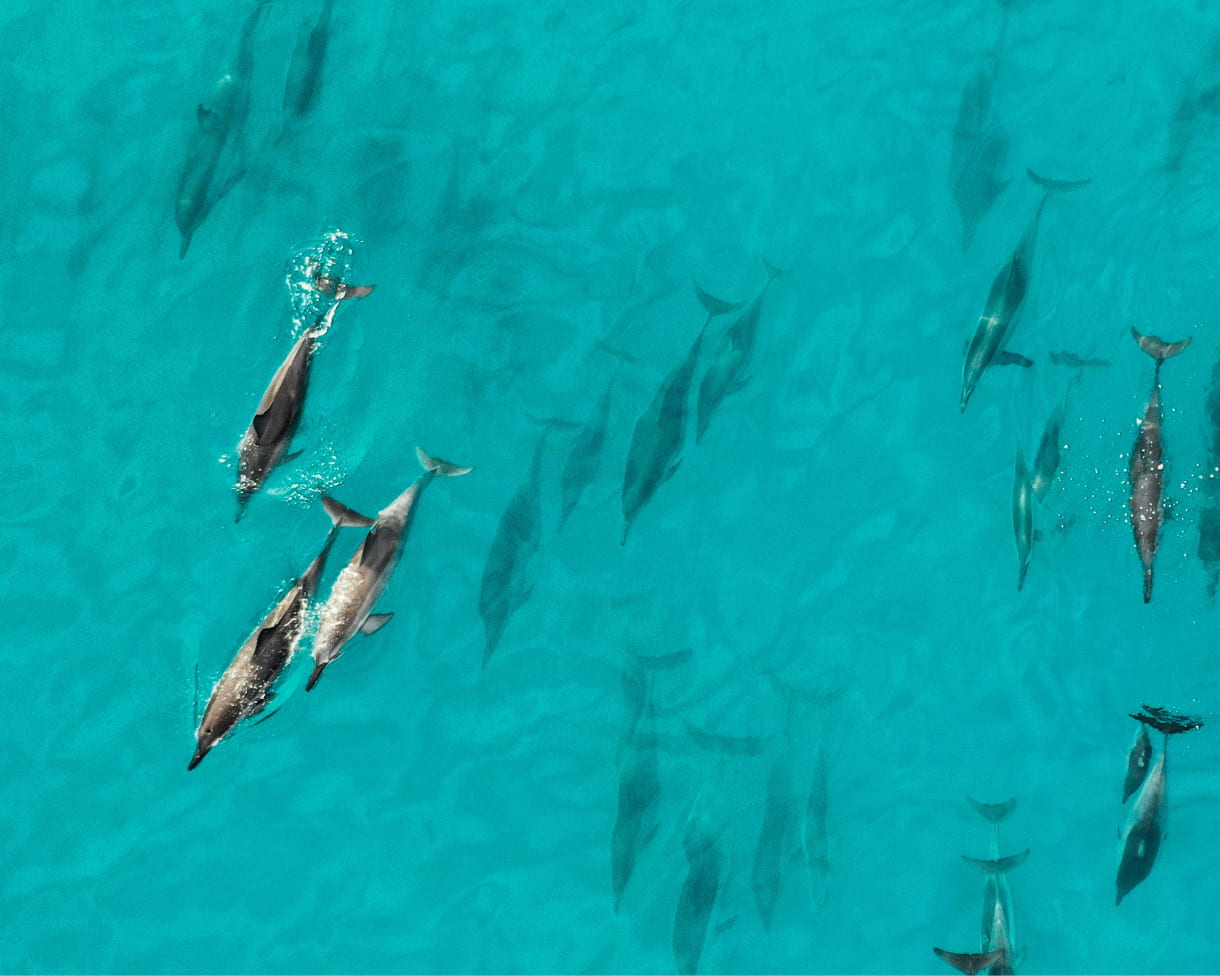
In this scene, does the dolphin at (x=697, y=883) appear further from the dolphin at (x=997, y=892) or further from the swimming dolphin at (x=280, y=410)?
the swimming dolphin at (x=280, y=410)

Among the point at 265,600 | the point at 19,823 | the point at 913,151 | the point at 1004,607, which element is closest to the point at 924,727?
the point at 1004,607

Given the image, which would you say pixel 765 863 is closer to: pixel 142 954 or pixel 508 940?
pixel 508 940

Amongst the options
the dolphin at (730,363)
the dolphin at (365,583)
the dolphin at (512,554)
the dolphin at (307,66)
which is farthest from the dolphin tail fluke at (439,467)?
the dolphin at (307,66)

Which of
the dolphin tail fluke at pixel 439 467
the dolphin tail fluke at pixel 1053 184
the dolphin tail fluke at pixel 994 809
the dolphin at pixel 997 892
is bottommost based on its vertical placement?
the dolphin at pixel 997 892

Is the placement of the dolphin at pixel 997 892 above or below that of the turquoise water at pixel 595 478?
below

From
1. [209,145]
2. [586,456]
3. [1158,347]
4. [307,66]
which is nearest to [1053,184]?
[1158,347]
